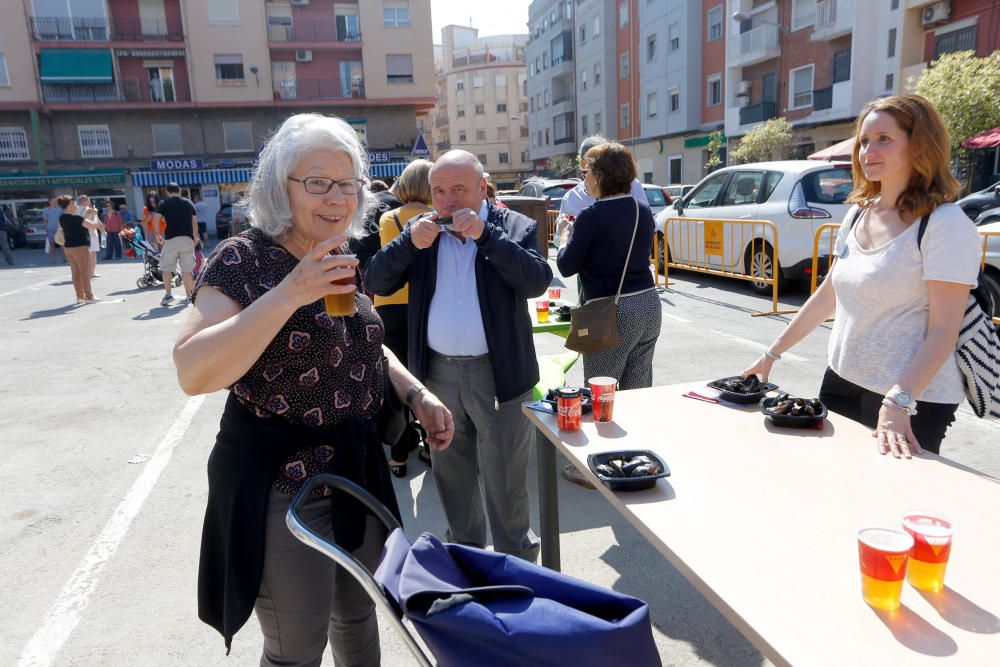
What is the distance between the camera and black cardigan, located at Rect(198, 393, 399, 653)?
5.41ft

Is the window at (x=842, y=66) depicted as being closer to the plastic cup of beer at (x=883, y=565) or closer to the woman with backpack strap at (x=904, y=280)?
the woman with backpack strap at (x=904, y=280)

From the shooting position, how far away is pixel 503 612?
109cm

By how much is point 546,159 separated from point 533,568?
5397cm

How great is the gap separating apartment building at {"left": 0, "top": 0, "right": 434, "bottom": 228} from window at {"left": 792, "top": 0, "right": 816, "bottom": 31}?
55.9 ft

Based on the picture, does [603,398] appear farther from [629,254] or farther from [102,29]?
[102,29]

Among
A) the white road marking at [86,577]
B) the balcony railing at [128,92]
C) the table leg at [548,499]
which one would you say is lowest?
the white road marking at [86,577]

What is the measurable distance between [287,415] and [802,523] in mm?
1318

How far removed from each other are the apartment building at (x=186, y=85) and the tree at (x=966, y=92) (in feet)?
76.9

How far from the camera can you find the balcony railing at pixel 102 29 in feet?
102

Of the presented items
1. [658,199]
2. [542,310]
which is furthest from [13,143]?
[542,310]

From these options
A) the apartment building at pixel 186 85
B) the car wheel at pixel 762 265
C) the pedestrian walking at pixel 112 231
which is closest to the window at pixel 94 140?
the apartment building at pixel 186 85

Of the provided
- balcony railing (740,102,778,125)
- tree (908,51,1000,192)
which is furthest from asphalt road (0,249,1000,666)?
balcony railing (740,102,778,125)

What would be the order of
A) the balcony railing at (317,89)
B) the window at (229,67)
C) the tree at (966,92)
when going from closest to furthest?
the tree at (966,92)
the window at (229,67)
the balcony railing at (317,89)

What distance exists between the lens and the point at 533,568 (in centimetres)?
122
